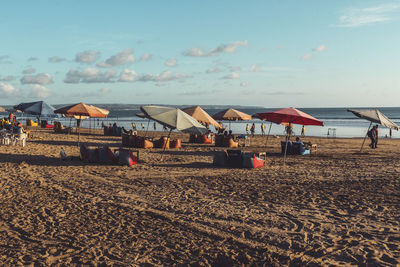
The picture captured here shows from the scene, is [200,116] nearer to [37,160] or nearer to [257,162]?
[257,162]

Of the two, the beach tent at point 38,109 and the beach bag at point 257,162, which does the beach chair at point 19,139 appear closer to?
the beach tent at point 38,109

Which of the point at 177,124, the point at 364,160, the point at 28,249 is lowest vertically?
the point at 28,249

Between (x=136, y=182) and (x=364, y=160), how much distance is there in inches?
403

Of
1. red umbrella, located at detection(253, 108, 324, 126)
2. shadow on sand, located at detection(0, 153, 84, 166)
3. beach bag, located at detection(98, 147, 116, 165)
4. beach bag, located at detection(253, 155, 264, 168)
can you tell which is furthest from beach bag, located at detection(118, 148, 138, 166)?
red umbrella, located at detection(253, 108, 324, 126)

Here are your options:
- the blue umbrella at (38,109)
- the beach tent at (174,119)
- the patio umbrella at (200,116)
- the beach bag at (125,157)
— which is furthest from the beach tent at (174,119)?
the blue umbrella at (38,109)

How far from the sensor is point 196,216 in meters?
6.79

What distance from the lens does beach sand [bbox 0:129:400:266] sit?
504 cm

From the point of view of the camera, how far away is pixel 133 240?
218 inches

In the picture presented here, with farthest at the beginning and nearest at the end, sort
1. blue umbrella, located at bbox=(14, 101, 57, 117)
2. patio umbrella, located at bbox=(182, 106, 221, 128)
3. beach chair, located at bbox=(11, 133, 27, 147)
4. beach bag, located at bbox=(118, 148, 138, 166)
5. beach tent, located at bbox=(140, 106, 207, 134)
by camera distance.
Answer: blue umbrella, located at bbox=(14, 101, 57, 117)
beach chair, located at bbox=(11, 133, 27, 147)
patio umbrella, located at bbox=(182, 106, 221, 128)
beach bag, located at bbox=(118, 148, 138, 166)
beach tent, located at bbox=(140, 106, 207, 134)

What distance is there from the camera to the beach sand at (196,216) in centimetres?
504

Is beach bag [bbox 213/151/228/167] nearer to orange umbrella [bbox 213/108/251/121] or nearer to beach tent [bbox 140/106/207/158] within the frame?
beach tent [bbox 140/106/207/158]

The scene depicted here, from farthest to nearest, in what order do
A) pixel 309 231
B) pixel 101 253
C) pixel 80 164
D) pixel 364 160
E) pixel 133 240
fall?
pixel 364 160
pixel 80 164
pixel 309 231
pixel 133 240
pixel 101 253

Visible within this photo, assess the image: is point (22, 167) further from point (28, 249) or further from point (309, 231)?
point (309, 231)

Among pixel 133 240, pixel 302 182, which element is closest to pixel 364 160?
pixel 302 182
